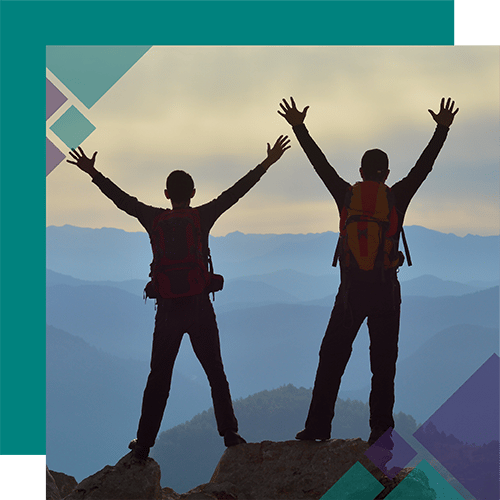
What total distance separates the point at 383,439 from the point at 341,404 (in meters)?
17.7

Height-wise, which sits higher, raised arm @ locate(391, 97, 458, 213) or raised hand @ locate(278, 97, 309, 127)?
raised hand @ locate(278, 97, 309, 127)

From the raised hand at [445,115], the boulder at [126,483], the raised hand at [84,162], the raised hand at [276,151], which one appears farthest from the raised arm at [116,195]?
the raised hand at [445,115]

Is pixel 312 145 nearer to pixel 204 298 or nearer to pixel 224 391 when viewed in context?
pixel 204 298

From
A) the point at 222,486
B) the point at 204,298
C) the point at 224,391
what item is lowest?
the point at 222,486

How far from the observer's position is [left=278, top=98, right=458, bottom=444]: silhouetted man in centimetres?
649

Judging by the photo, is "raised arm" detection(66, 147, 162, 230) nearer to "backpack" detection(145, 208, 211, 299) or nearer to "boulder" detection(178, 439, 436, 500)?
"backpack" detection(145, 208, 211, 299)

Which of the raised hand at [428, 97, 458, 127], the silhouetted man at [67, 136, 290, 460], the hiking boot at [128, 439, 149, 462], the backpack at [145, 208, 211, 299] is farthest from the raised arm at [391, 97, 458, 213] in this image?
the hiking boot at [128, 439, 149, 462]

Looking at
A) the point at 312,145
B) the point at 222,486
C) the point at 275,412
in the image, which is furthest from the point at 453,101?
the point at 275,412

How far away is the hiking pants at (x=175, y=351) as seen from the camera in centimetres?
667

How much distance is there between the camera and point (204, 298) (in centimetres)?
670

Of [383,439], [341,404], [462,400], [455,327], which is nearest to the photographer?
[383,439]

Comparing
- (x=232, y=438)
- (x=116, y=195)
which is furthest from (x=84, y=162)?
(x=232, y=438)
